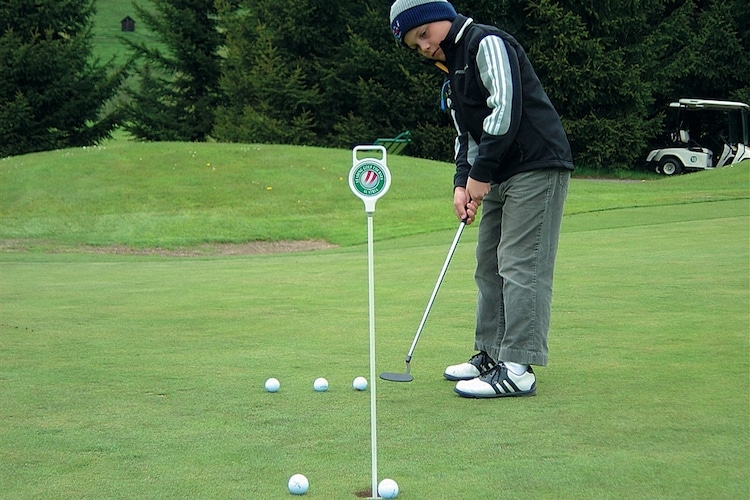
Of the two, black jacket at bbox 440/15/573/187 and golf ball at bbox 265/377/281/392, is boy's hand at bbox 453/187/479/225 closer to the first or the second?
black jacket at bbox 440/15/573/187

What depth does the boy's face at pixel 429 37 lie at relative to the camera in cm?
445

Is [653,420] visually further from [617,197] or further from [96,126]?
[96,126]

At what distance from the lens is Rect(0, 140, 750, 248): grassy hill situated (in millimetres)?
15852

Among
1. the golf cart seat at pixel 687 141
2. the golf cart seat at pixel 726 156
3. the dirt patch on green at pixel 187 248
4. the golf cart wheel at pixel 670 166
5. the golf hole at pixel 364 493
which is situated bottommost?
the golf cart wheel at pixel 670 166

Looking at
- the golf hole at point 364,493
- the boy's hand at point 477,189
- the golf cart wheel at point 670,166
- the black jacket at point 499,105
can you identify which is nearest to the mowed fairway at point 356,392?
the golf hole at point 364,493

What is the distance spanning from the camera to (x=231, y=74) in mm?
38125

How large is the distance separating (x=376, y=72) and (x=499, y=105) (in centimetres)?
3099

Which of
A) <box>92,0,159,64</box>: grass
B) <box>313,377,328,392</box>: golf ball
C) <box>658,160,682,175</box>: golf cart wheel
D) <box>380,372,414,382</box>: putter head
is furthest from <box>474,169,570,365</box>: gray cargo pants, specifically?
<box>92,0,159,64</box>: grass

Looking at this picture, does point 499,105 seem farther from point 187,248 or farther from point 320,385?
point 187,248

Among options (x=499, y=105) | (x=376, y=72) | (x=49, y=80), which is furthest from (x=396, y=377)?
(x=49, y=80)

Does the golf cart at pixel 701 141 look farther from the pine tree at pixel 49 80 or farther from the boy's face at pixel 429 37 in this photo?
the boy's face at pixel 429 37

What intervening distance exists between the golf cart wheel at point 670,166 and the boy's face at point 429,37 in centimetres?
2860

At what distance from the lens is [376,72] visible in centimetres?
3472

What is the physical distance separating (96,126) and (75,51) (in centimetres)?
287
